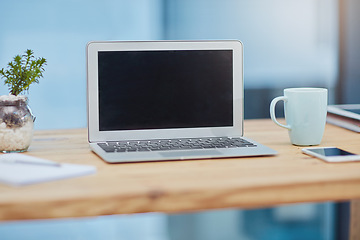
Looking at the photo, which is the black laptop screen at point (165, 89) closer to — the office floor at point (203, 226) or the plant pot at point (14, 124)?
the plant pot at point (14, 124)

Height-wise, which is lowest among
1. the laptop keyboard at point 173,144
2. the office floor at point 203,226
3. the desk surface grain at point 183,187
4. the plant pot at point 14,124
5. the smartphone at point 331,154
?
the office floor at point 203,226

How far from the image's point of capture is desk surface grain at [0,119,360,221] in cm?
75

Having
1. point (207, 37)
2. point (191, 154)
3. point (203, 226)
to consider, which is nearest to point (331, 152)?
point (191, 154)

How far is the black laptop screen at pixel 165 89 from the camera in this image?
109 cm

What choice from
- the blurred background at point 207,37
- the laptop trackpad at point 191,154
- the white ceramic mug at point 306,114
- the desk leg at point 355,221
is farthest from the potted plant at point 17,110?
the desk leg at point 355,221

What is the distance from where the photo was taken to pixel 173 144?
41.9 inches

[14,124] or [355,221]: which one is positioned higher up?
[14,124]

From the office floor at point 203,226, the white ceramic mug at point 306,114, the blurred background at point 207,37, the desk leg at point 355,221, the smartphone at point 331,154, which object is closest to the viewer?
the smartphone at point 331,154

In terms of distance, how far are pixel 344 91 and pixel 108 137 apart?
127 centimetres

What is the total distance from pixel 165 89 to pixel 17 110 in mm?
304

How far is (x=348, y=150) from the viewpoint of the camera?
3.44 ft

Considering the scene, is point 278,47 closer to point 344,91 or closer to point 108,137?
point 344,91

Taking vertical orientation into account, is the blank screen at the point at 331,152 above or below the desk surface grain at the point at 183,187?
above

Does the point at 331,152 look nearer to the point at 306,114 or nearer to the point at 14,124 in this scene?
the point at 306,114
